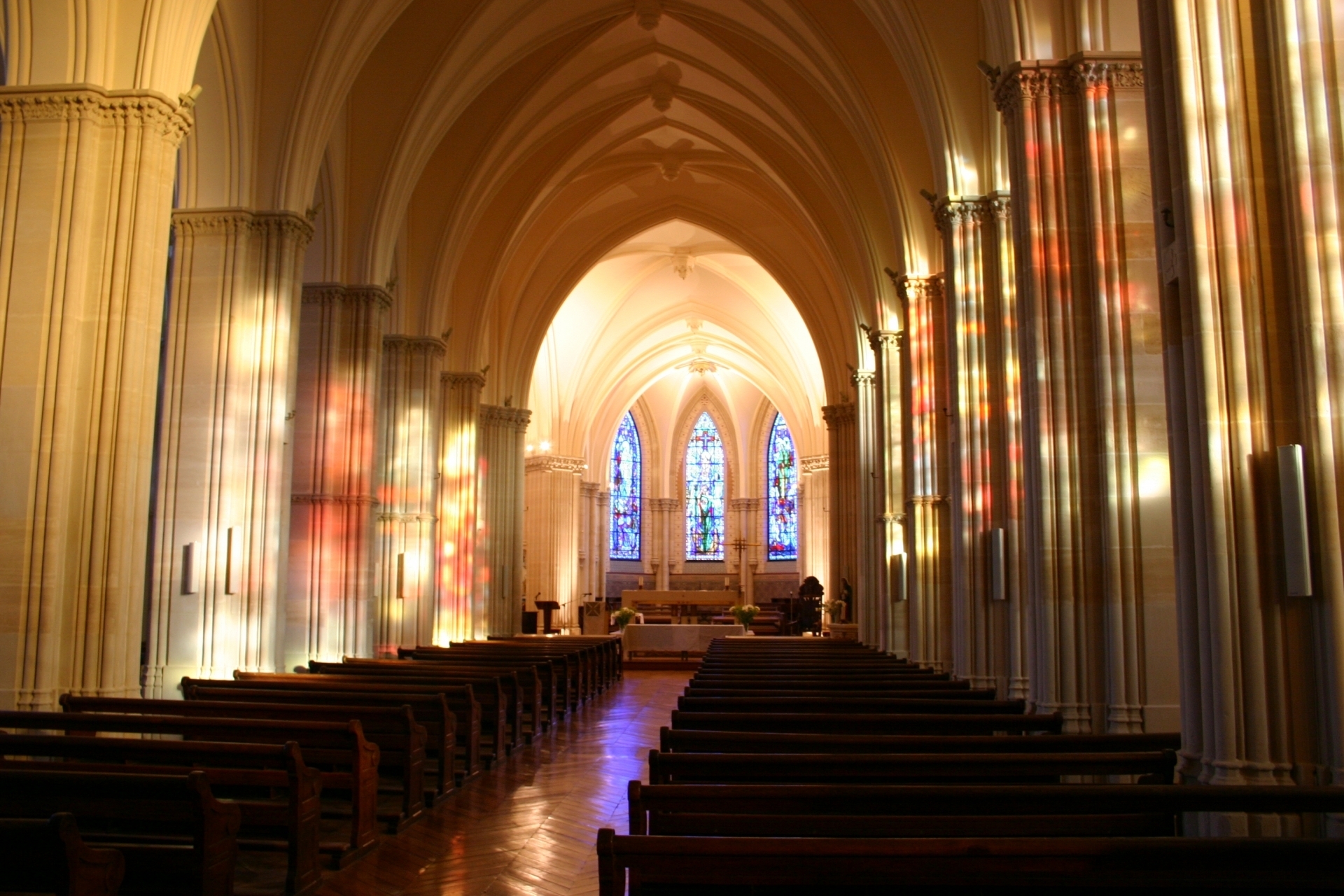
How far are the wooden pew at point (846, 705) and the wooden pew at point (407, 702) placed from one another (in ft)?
7.28

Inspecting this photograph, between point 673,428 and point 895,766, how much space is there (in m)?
41.2

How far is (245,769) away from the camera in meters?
6.57

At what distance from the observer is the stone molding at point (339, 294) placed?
1731cm

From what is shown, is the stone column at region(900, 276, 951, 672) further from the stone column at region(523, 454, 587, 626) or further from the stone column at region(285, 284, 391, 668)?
the stone column at region(523, 454, 587, 626)

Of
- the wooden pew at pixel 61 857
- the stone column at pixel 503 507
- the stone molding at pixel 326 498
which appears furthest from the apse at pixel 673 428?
the wooden pew at pixel 61 857

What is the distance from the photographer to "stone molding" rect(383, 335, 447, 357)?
806 inches

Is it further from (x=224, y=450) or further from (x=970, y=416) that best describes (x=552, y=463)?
(x=970, y=416)

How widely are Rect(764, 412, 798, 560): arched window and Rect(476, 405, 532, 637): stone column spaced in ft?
63.8

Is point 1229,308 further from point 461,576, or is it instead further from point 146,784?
point 461,576

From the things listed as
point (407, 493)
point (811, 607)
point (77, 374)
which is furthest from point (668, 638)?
point (77, 374)

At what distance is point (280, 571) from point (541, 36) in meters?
10.5

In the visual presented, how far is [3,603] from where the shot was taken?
9312 mm

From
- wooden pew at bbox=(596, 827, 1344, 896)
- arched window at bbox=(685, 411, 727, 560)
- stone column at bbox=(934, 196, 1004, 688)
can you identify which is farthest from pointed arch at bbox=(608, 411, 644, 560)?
wooden pew at bbox=(596, 827, 1344, 896)

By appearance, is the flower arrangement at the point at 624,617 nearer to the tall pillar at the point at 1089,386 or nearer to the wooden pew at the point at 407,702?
the wooden pew at the point at 407,702
